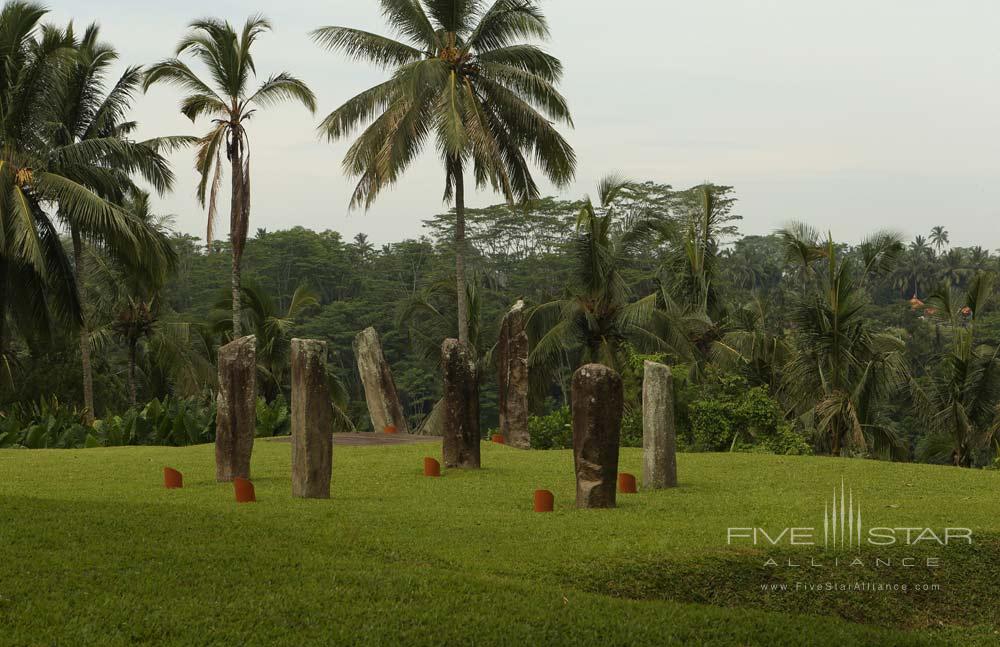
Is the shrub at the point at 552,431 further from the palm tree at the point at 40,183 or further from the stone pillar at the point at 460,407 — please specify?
the palm tree at the point at 40,183

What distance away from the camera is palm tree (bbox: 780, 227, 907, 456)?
23.6 meters

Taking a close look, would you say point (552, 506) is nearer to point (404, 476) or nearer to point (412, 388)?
point (404, 476)

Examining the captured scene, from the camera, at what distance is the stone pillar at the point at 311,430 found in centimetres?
1327

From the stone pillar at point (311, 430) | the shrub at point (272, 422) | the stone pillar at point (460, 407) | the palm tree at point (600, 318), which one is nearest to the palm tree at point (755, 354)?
the palm tree at point (600, 318)

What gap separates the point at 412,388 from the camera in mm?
53125

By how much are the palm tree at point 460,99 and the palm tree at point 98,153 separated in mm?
4895

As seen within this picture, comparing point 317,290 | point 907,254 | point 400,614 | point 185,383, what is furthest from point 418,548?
point 907,254

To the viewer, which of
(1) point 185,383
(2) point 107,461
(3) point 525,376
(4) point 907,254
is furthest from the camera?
(4) point 907,254

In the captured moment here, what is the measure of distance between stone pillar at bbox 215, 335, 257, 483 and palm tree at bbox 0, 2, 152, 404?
9785 mm

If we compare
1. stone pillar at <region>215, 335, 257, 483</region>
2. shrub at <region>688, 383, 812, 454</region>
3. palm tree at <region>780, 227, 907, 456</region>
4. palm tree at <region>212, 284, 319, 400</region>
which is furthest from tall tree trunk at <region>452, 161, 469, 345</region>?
stone pillar at <region>215, 335, 257, 483</region>

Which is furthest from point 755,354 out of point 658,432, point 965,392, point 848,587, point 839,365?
point 848,587

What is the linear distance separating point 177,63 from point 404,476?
1659 centimetres

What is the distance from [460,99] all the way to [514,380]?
28.6 feet

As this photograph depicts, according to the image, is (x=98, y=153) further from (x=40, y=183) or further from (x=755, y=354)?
(x=755, y=354)
